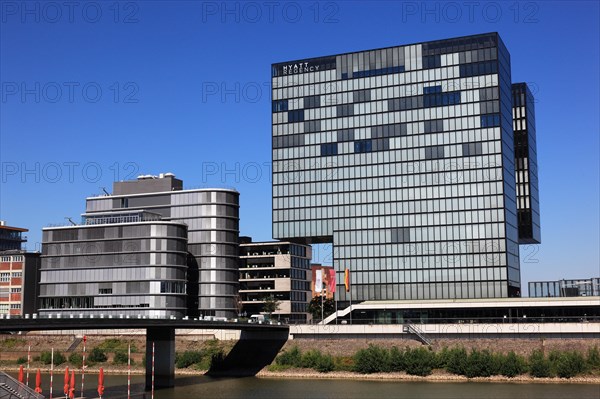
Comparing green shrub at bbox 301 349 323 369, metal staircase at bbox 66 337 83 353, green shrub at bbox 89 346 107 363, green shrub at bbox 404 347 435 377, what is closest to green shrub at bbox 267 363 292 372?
green shrub at bbox 301 349 323 369

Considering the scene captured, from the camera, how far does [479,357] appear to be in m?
106

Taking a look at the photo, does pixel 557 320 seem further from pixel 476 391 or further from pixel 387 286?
pixel 387 286

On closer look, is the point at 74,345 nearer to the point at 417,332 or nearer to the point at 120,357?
the point at 120,357

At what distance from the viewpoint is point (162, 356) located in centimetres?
10288

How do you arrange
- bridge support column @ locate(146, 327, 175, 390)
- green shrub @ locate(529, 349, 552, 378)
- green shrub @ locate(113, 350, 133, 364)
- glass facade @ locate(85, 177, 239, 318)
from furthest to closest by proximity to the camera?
glass facade @ locate(85, 177, 239, 318)
green shrub @ locate(113, 350, 133, 364)
green shrub @ locate(529, 349, 552, 378)
bridge support column @ locate(146, 327, 175, 390)

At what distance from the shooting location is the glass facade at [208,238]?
16300 centimetres

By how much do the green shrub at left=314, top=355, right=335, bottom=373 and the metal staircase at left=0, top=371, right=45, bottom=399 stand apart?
5373cm

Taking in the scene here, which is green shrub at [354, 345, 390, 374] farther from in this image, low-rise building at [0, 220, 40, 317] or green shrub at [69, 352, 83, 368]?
low-rise building at [0, 220, 40, 317]

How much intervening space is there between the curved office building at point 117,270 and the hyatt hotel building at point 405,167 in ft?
101

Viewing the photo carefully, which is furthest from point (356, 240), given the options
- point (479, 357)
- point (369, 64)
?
point (479, 357)

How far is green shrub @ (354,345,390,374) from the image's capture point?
112062 millimetres

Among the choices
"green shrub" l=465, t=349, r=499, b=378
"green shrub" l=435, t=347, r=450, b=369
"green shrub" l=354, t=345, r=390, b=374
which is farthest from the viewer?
"green shrub" l=354, t=345, r=390, b=374

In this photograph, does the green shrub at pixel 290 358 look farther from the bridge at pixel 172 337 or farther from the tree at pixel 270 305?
the tree at pixel 270 305

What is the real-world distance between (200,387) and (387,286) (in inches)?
2839
